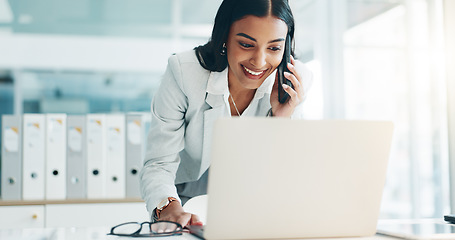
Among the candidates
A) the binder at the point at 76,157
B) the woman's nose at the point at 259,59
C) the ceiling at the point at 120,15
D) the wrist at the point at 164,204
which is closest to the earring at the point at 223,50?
the woman's nose at the point at 259,59

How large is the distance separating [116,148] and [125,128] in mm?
117

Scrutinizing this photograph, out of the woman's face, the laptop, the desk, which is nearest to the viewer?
the laptop

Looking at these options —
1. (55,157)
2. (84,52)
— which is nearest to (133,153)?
(55,157)

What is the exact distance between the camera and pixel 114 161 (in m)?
2.38

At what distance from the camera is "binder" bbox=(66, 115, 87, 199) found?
234 centimetres

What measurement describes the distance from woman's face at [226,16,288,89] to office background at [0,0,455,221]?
1.94 meters

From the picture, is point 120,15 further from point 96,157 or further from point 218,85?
point 218,85

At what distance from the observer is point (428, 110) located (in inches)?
128

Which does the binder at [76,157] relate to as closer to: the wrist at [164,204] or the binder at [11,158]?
the binder at [11,158]

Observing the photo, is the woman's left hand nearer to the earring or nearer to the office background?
the earring

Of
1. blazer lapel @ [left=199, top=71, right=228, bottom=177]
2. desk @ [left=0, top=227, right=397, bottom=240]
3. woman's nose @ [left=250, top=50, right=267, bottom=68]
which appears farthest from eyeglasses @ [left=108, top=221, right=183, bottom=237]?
woman's nose @ [left=250, top=50, right=267, bottom=68]

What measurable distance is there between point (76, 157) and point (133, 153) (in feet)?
0.95

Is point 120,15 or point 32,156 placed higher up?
point 120,15

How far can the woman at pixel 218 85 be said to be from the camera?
1.37 m
